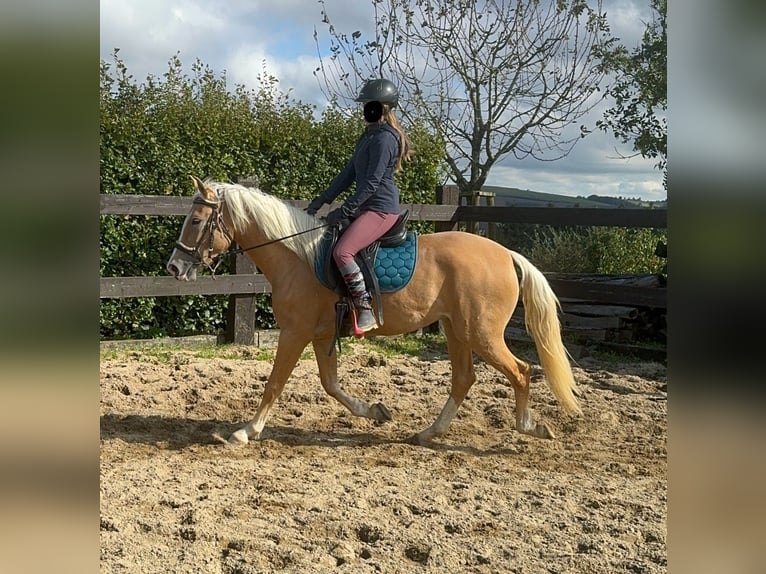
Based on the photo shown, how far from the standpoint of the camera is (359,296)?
4879 millimetres

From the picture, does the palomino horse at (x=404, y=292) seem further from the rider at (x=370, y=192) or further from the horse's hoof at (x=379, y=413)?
the horse's hoof at (x=379, y=413)

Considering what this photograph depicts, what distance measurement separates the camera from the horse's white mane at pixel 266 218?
16.6 ft

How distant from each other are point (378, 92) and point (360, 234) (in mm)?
854

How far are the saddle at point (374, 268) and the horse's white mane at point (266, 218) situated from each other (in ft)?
0.42

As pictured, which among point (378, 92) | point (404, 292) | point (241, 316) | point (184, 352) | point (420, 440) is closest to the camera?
point (378, 92)

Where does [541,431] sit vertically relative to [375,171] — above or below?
below

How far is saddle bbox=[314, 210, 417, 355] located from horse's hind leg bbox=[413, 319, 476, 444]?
22.6 inches

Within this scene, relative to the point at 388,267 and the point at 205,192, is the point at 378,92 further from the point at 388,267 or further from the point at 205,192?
the point at 205,192

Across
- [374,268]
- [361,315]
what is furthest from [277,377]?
[374,268]

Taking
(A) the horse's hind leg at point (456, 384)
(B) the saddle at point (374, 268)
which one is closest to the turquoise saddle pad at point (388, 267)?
(B) the saddle at point (374, 268)

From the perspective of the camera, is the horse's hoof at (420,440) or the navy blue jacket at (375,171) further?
the horse's hoof at (420,440)
